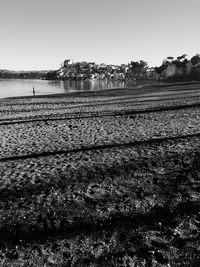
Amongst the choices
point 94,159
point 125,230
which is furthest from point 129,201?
point 94,159

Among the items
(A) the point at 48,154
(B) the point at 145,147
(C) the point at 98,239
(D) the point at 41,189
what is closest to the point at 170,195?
(C) the point at 98,239

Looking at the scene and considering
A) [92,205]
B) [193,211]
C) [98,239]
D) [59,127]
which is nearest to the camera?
[98,239]

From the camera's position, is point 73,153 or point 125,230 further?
point 73,153

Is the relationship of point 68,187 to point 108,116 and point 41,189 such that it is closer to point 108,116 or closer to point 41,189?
point 41,189

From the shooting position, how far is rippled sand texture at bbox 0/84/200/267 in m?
5.43

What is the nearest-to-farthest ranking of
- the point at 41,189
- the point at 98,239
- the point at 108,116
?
the point at 98,239 < the point at 41,189 < the point at 108,116

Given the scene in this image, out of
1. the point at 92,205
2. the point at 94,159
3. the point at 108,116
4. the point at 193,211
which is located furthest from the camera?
the point at 108,116

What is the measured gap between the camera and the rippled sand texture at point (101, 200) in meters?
5.43

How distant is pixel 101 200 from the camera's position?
7.48 m

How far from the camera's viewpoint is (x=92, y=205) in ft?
23.8

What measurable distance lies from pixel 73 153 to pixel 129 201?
4.92 m

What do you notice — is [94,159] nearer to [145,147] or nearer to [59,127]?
[145,147]

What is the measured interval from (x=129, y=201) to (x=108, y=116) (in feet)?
45.6

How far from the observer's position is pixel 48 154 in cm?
1184
